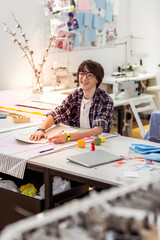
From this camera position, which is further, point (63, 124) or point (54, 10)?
point (54, 10)

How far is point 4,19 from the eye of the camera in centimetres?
428

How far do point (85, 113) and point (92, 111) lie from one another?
6cm

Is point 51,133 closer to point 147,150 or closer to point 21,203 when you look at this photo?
point 21,203

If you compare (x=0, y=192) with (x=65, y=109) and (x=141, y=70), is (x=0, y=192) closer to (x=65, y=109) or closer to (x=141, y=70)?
(x=65, y=109)

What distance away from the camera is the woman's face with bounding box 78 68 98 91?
2.79 metres

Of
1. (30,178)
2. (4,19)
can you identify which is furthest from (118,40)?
(30,178)

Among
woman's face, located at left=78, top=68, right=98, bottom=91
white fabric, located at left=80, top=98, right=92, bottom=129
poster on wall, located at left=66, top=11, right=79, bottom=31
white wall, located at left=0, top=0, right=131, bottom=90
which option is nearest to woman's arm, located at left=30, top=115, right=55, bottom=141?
white fabric, located at left=80, top=98, right=92, bottom=129

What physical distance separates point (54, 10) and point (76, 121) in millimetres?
2274

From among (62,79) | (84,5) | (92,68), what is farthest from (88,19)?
(92,68)

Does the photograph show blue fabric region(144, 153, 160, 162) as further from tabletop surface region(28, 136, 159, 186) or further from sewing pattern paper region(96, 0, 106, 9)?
sewing pattern paper region(96, 0, 106, 9)

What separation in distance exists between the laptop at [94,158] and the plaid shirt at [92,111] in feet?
1.61

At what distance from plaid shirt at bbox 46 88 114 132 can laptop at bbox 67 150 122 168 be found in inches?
19.3

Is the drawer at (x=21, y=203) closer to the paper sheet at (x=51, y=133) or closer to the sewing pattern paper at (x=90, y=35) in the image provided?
the paper sheet at (x=51, y=133)

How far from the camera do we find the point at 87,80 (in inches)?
109
